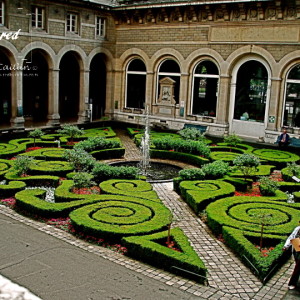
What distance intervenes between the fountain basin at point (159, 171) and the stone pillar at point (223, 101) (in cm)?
806

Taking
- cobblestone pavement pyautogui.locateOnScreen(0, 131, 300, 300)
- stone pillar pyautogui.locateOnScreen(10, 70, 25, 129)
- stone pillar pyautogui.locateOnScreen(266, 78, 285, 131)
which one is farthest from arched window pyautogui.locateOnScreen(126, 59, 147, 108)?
cobblestone pavement pyautogui.locateOnScreen(0, 131, 300, 300)

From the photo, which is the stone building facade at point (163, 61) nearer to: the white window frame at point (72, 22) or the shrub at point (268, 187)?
the white window frame at point (72, 22)

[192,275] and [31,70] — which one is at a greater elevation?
[31,70]

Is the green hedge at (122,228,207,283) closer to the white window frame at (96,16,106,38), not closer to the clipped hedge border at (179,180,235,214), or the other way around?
the clipped hedge border at (179,180,235,214)

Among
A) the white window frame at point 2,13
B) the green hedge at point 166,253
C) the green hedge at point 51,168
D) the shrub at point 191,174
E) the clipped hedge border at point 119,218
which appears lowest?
the green hedge at point 166,253

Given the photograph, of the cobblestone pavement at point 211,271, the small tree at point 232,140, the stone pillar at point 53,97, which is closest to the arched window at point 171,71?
the stone pillar at point 53,97

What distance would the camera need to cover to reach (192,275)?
32.3 ft

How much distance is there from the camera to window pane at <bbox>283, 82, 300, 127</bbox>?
83.2 ft

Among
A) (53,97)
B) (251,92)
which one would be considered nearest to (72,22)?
(53,97)

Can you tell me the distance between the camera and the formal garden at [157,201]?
35.7 feet

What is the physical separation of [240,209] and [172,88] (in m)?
17.4

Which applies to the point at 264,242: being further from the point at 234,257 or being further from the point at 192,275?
the point at 192,275

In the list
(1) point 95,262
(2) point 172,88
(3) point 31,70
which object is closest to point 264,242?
(1) point 95,262

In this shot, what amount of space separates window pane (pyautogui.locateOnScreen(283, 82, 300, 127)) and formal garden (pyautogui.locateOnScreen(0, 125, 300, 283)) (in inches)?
177
